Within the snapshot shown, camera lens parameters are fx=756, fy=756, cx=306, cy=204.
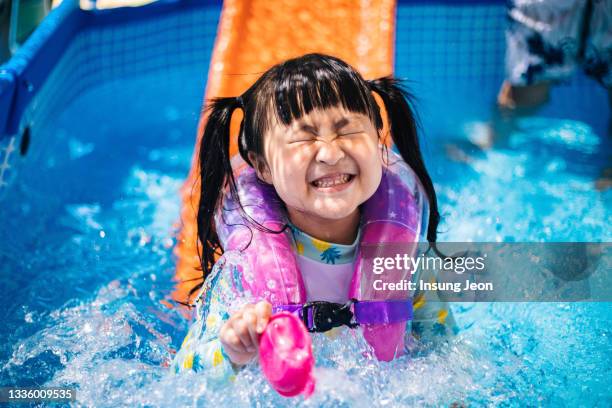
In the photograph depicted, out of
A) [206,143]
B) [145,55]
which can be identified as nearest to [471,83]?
[145,55]

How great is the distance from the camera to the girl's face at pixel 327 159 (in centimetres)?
194

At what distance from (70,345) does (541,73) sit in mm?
2594

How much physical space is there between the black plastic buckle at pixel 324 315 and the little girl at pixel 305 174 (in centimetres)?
14

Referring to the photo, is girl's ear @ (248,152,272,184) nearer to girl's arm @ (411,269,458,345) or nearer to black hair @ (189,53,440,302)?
black hair @ (189,53,440,302)

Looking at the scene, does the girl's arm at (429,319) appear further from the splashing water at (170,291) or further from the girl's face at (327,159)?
the girl's face at (327,159)

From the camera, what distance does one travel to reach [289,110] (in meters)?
1.96

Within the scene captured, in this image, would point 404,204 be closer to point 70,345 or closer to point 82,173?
point 70,345

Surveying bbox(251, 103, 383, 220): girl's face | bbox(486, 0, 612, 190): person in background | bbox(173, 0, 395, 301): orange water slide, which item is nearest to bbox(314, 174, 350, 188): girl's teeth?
bbox(251, 103, 383, 220): girl's face

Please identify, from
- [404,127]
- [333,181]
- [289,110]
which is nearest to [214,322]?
[333,181]

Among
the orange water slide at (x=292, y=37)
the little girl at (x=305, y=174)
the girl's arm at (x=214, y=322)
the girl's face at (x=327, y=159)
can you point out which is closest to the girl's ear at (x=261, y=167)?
the little girl at (x=305, y=174)

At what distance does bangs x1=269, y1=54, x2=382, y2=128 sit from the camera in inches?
76.9

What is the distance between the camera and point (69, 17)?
4035 mm

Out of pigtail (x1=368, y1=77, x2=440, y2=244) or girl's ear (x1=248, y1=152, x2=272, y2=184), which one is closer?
girl's ear (x1=248, y1=152, x2=272, y2=184)

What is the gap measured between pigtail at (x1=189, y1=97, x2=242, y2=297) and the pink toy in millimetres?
701
